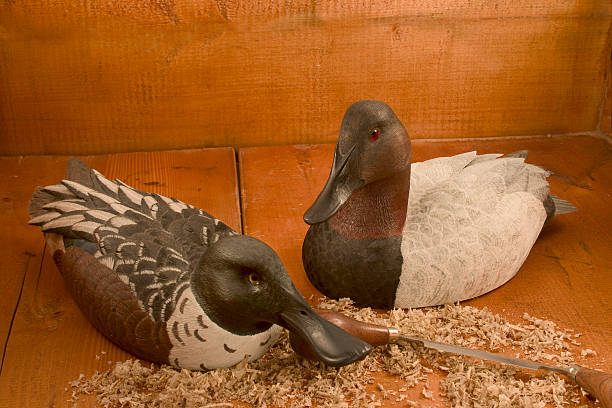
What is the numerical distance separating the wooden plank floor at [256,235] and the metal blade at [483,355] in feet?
0.32

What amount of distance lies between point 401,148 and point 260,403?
1.83 ft

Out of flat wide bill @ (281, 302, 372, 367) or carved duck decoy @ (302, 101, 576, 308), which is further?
carved duck decoy @ (302, 101, 576, 308)

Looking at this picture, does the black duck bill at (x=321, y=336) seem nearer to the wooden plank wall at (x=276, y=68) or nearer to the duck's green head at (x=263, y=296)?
the duck's green head at (x=263, y=296)

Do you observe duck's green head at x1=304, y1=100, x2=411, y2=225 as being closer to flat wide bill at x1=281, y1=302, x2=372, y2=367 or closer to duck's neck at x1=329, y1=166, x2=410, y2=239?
duck's neck at x1=329, y1=166, x2=410, y2=239

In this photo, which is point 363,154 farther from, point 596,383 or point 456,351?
point 596,383

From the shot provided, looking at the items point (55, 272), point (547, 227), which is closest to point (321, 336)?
point (55, 272)

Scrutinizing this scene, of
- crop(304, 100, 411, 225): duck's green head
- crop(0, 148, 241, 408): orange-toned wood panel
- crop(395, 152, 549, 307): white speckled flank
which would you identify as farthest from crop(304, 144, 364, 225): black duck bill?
crop(0, 148, 241, 408): orange-toned wood panel

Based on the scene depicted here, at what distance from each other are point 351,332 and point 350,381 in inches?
3.6

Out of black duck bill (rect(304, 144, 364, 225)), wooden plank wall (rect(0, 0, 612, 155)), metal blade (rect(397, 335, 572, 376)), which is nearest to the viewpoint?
metal blade (rect(397, 335, 572, 376))

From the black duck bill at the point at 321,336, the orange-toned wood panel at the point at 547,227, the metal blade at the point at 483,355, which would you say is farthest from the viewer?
the orange-toned wood panel at the point at 547,227

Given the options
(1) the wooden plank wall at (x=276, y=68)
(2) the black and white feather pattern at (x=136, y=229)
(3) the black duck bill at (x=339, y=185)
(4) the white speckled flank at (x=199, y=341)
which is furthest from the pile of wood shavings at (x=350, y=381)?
(1) the wooden plank wall at (x=276, y=68)

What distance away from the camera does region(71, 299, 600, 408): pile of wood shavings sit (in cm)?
124

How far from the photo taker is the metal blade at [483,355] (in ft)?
4.22

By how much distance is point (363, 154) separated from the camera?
54.5 inches
